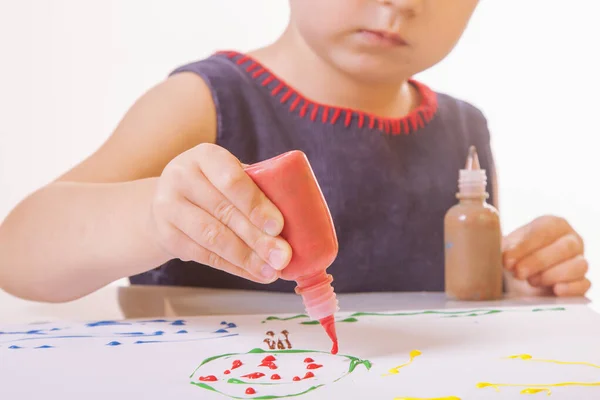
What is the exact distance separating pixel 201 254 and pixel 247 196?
2.7 inches

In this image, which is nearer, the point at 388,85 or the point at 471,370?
the point at 471,370

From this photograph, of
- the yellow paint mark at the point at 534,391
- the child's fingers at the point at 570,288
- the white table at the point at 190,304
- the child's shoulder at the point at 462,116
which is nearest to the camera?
the yellow paint mark at the point at 534,391

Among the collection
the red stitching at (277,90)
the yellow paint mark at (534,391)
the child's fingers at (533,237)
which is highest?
the red stitching at (277,90)

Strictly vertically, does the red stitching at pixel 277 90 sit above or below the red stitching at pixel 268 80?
below

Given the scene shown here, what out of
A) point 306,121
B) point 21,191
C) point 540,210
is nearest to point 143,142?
point 306,121

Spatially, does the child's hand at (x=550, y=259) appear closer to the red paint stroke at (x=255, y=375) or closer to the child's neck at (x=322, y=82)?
the child's neck at (x=322, y=82)

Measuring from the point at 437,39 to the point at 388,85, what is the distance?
119mm

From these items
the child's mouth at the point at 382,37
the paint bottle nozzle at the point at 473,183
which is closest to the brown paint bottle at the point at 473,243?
the paint bottle nozzle at the point at 473,183

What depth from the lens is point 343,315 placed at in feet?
2.03

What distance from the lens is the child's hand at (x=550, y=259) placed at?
77 cm

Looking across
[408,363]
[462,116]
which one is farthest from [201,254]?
[462,116]

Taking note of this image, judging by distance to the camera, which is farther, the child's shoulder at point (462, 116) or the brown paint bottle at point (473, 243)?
the child's shoulder at point (462, 116)

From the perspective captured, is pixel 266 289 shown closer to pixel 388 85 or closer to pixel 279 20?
pixel 388 85

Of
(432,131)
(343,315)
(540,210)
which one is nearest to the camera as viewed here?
(343,315)
